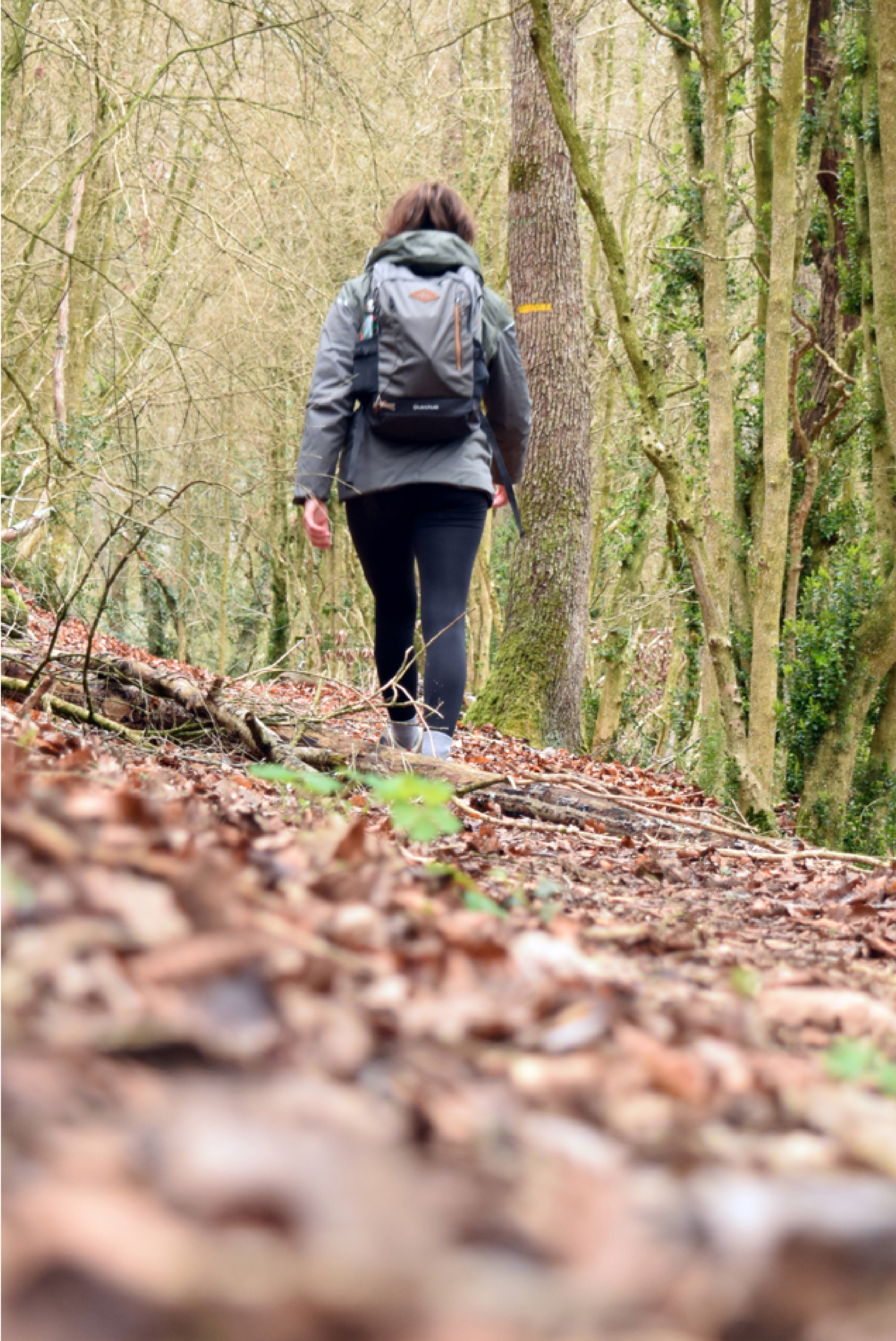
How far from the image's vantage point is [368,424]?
14.4 ft

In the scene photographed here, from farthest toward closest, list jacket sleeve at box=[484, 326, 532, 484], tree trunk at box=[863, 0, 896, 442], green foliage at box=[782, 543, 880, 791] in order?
green foliage at box=[782, 543, 880, 791] → tree trunk at box=[863, 0, 896, 442] → jacket sleeve at box=[484, 326, 532, 484]

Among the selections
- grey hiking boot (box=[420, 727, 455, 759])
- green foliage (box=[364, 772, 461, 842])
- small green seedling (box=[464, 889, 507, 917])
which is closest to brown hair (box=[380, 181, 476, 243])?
grey hiking boot (box=[420, 727, 455, 759])

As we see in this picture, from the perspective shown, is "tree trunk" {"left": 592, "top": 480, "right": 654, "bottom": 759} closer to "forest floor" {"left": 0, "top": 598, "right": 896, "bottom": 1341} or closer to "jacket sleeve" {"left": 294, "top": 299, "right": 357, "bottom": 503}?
"jacket sleeve" {"left": 294, "top": 299, "right": 357, "bottom": 503}

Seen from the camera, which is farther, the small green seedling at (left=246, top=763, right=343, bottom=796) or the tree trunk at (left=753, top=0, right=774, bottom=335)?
the tree trunk at (left=753, top=0, right=774, bottom=335)

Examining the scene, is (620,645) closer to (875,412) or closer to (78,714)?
(875,412)

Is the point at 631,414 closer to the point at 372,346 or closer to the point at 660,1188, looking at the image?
the point at 372,346

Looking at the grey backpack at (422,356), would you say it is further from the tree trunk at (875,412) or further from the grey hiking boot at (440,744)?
the tree trunk at (875,412)

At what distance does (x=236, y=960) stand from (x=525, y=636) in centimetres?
638

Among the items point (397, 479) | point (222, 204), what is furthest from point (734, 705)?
point (222, 204)

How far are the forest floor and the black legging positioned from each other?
2.70m

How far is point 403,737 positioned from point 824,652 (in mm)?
3527

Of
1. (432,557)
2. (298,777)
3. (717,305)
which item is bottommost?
(298,777)

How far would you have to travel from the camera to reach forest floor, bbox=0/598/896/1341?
0.60 metres

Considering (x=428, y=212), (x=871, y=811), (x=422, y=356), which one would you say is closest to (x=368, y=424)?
(x=422, y=356)
